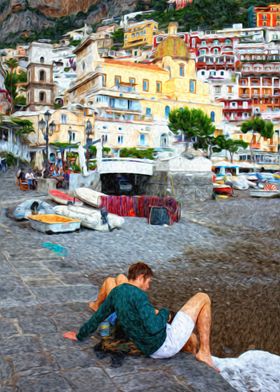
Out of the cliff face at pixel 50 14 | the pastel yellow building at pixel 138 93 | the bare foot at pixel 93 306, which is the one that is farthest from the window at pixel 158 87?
the cliff face at pixel 50 14

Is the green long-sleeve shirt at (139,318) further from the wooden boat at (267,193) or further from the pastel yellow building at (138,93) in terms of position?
the pastel yellow building at (138,93)

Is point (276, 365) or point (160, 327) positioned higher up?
point (160, 327)

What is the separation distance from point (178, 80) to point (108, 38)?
6940 cm

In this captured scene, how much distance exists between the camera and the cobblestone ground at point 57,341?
4.21m

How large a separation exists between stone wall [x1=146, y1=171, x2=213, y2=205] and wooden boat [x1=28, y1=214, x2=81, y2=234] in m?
14.0

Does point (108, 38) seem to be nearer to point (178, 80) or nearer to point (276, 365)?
point (178, 80)

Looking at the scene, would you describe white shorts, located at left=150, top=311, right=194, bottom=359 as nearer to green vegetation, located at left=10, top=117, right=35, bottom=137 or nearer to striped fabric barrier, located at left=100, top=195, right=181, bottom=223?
striped fabric barrier, located at left=100, top=195, right=181, bottom=223

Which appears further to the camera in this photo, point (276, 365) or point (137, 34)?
point (137, 34)

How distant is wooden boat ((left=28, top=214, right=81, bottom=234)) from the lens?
47.5 ft

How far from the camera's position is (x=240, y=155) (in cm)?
5447

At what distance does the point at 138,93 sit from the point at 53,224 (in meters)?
41.3

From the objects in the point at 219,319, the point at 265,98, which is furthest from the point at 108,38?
the point at 219,319

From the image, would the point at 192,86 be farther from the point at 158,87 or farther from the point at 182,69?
the point at 158,87

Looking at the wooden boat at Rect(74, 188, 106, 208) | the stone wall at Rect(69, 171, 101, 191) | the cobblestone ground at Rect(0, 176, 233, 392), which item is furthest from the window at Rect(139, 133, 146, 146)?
the cobblestone ground at Rect(0, 176, 233, 392)
